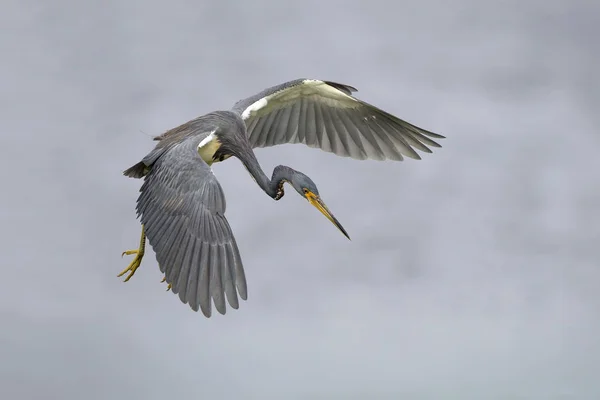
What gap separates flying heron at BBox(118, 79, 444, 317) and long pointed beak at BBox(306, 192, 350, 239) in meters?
0.01

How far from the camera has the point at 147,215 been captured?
8.73m

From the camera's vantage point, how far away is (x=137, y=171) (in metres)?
9.77

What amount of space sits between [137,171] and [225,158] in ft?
4.55

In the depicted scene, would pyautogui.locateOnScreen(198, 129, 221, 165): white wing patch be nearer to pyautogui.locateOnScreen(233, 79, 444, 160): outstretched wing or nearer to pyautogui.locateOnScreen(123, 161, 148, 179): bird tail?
pyautogui.locateOnScreen(123, 161, 148, 179): bird tail

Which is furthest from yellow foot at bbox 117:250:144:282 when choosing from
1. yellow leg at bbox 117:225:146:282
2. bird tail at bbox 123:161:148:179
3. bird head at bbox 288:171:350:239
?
bird head at bbox 288:171:350:239

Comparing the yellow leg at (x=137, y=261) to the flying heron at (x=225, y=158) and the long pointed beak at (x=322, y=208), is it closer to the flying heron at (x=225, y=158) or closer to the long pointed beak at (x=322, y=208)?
the flying heron at (x=225, y=158)

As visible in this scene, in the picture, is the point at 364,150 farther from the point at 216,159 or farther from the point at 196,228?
the point at 196,228

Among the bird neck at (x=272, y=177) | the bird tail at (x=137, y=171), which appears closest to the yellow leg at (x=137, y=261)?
the bird tail at (x=137, y=171)

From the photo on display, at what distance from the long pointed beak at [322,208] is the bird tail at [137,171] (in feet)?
6.48

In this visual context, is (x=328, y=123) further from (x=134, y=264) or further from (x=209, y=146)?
(x=134, y=264)

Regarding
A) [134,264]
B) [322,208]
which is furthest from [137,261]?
[322,208]

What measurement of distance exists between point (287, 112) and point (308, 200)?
2847 mm

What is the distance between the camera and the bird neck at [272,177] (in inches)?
388

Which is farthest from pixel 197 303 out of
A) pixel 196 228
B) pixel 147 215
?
pixel 147 215
